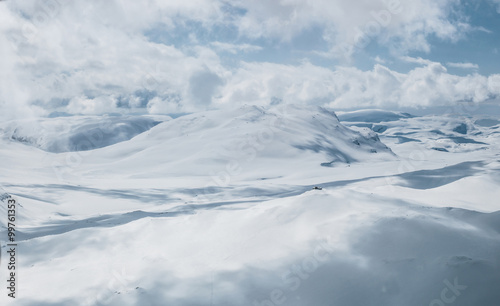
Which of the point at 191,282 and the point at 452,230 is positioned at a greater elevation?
the point at 452,230

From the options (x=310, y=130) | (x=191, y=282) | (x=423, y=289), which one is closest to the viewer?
(x=423, y=289)

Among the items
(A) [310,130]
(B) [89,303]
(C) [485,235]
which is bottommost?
(B) [89,303]

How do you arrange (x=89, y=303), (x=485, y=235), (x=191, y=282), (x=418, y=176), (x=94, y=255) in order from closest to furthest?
1. (x=89, y=303)
2. (x=191, y=282)
3. (x=485, y=235)
4. (x=94, y=255)
5. (x=418, y=176)

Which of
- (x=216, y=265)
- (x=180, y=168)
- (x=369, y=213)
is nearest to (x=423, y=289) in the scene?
(x=369, y=213)

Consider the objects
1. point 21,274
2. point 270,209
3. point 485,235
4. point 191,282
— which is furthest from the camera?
point 270,209

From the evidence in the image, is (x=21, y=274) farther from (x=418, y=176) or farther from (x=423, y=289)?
(x=418, y=176)

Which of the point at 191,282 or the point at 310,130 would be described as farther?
the point at 310,130

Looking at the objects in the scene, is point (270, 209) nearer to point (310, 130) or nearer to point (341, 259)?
point (341, 259)

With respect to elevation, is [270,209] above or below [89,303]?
above

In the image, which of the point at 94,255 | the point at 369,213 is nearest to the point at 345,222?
the point at 369,213
